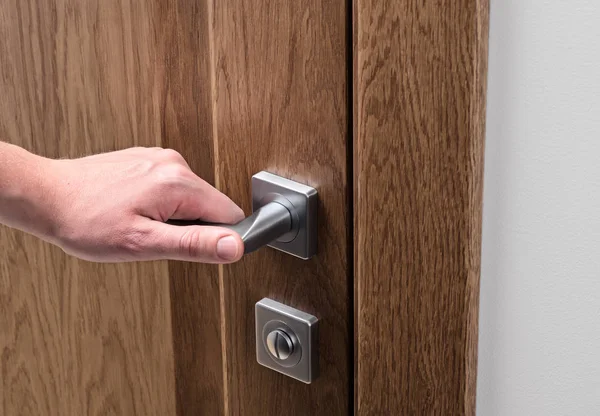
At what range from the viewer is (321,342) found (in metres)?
0.68

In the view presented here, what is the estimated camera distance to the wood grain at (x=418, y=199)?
1.78ft

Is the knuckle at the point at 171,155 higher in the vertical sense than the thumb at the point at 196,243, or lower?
higher

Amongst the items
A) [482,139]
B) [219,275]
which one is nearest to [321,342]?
[219,275]

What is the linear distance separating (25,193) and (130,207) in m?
0.08

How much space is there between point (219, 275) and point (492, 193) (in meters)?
0.25

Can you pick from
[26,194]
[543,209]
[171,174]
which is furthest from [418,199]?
[26,194]

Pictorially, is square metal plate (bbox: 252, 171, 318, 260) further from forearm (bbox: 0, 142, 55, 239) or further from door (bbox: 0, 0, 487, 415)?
forearm (bbox: 0, 142, 55, 239)

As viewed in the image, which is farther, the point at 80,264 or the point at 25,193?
the point at 80,264

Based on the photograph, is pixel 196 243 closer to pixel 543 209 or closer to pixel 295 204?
pixel 295 204

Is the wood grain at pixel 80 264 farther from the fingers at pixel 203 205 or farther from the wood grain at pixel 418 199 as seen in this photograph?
the wood grain at pixel 418 199

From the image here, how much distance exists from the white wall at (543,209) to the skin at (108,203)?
0.67 ft

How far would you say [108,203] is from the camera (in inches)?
25.1

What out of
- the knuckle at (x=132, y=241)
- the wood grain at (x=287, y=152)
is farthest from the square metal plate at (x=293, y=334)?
the knuckle at (x=132, y=241)

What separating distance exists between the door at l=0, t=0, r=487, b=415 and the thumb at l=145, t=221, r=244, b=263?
0.24ft
